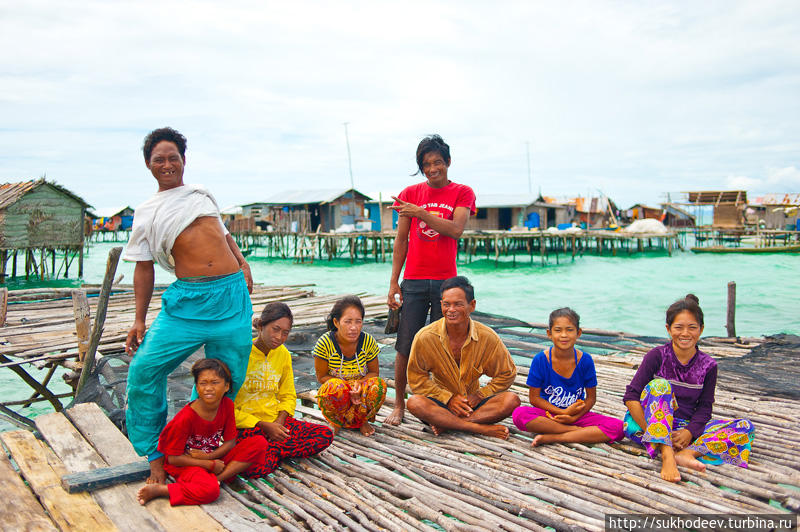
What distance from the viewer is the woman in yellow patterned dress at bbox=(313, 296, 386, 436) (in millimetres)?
3344

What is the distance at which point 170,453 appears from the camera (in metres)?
2.52

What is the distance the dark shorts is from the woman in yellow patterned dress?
0.26 meters

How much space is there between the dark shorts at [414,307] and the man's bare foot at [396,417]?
37 centimetres

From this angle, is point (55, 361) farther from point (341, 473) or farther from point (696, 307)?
point (696, 307)

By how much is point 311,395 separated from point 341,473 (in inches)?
59.9

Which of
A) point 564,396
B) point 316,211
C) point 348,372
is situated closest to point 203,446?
point 348,372

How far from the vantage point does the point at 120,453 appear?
9.81 feet

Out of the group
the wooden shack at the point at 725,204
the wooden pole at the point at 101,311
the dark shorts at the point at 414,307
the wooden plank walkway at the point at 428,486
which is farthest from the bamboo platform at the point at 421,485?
the wooden shack at the point at 725,204

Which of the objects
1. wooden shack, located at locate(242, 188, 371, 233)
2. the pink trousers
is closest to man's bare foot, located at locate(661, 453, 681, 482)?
the pink trousers

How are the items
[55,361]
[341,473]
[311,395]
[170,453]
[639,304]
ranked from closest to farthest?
[170,453] → [341,473] → [311,395] → [55,361] → [639,304]

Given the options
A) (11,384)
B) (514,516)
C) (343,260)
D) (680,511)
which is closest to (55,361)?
(11,384)

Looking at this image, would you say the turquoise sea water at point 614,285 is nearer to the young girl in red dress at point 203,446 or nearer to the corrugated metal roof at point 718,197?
the corrugated metal roof at point 718,197

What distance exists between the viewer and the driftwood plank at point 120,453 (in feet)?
7.39

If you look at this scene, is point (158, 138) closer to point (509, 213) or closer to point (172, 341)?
point (172, 341)
